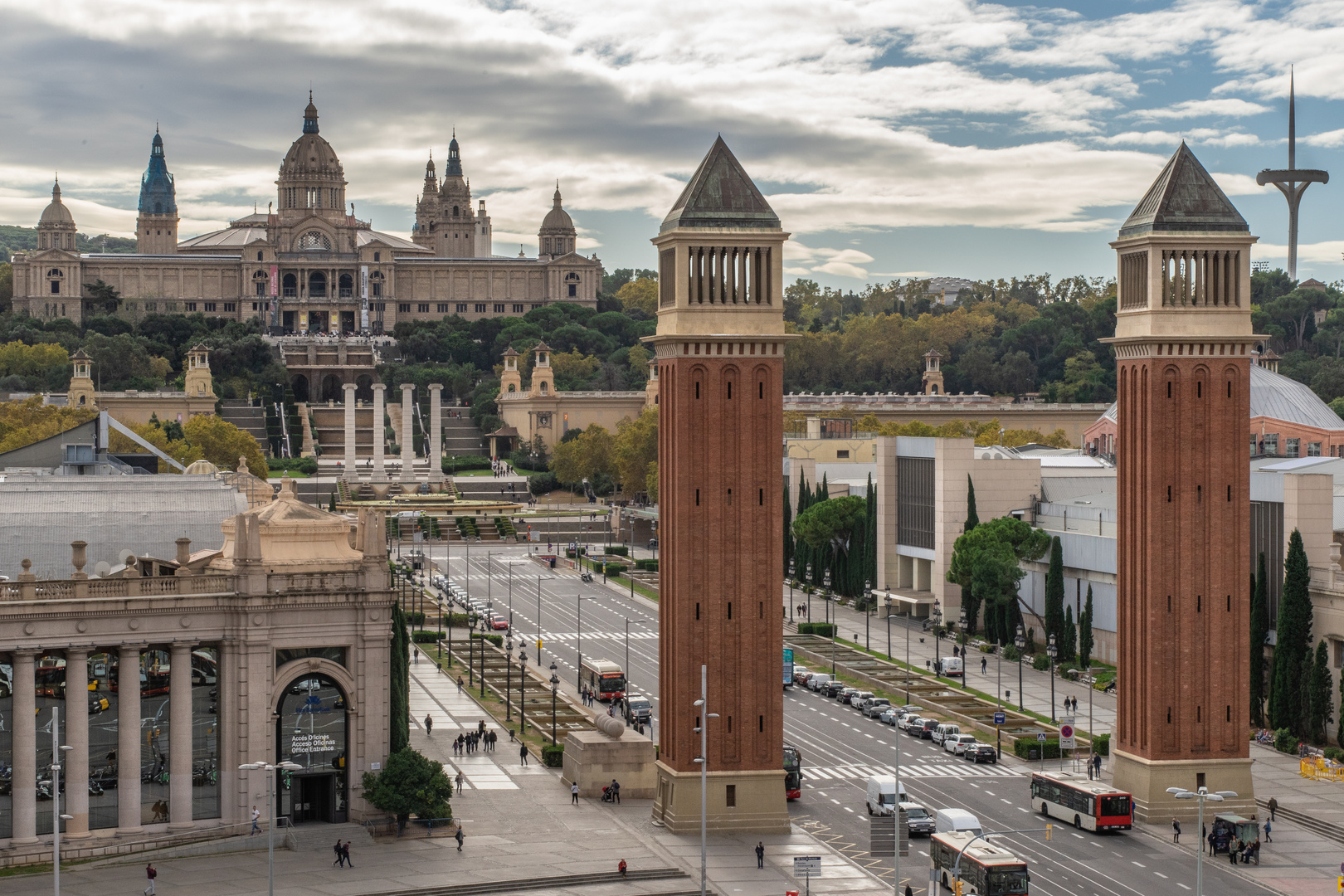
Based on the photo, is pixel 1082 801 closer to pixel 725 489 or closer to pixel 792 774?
pixel 792 774

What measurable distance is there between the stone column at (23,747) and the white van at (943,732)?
1612 inches

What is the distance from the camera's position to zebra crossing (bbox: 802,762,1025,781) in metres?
79.6

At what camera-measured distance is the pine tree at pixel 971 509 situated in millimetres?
120188

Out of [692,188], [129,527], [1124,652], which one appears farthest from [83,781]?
[1124,652]

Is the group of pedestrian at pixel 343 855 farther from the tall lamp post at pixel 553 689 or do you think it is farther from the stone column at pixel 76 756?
the tall lamp post at pixel 553 689

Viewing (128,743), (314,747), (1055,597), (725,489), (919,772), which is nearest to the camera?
(128,743)

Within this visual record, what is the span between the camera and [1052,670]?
303ft

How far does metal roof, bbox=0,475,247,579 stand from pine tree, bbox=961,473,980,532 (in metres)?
53.0

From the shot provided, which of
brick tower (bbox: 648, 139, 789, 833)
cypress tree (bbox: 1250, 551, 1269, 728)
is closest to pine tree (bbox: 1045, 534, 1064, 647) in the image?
cypress tree (bbox: 1250, 551, 1269, 728)

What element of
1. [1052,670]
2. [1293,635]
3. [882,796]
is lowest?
[882,796]

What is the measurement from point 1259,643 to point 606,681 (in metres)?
32.6

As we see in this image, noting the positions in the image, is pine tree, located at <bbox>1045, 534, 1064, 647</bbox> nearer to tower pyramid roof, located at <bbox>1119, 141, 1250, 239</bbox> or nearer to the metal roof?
tower pyramid roof, located at <bbox>1119, 141, 1250, 239</bbox>

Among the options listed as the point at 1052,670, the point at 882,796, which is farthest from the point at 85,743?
the point at 1052,670

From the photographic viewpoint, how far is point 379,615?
2675 inches
